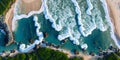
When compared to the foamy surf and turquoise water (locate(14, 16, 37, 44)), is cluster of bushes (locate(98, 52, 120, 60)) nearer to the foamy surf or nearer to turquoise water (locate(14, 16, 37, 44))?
the foamy surf

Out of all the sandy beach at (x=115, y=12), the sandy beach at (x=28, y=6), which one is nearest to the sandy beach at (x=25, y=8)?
the sandy beach at (x=28, y=6)

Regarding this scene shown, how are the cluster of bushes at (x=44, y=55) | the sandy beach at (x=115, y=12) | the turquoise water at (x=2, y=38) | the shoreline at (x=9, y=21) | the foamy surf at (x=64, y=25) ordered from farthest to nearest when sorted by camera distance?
the sandy beach at (x=115, y=12) → the foamy surf at (x=64, y=25) → the turquoise water at (x=2, y=38) → the shoreline at (x=9, y=21) → the cluster of bushes at (x=44, y=55)

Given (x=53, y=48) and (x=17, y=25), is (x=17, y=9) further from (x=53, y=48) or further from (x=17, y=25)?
(x=53, y=48)

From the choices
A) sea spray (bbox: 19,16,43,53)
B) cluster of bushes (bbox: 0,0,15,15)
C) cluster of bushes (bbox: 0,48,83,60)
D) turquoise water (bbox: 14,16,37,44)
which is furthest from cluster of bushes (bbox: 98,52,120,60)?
cluster of bushes (bbox: 0,0,15,15)

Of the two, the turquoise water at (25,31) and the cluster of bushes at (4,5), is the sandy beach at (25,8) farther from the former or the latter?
the turquoise water at (25,31)

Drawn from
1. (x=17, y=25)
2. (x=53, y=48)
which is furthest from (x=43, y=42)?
(x=17, y=25)

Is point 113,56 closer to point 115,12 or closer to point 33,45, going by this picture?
point 115,12
